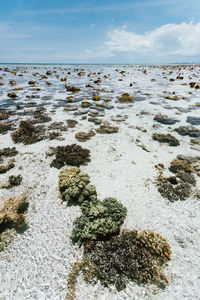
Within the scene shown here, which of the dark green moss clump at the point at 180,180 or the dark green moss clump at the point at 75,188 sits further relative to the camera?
the dark green moss clump at the point at 180,180

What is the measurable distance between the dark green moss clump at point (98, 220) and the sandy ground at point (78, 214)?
0.39m

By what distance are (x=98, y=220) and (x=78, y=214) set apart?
1157 millimetres

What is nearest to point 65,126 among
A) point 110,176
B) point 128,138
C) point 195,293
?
point 128,138

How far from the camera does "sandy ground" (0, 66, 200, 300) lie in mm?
4359

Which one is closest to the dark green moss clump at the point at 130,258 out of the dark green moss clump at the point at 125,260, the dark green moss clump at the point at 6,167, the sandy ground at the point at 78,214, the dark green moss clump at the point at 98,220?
the dark green moss clump at the point at 125,260

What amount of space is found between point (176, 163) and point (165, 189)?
2.60 metres

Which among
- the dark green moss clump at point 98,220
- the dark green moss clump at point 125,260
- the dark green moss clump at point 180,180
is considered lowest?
the dark green moss clump at point 125,260

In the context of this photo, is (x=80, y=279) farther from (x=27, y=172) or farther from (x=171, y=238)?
(x=27, y=172)

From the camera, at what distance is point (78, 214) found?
6.53m

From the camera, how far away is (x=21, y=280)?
14.9 feet

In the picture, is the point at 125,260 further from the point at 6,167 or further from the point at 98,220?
the point at 6,167

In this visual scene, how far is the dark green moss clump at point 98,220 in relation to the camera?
18.1 ft

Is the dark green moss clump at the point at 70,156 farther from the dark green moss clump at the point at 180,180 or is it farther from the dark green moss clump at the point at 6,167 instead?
the dark green moss clump at the point at 180,180

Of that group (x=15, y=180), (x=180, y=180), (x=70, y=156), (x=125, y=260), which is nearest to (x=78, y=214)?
(x=125, y=260)
